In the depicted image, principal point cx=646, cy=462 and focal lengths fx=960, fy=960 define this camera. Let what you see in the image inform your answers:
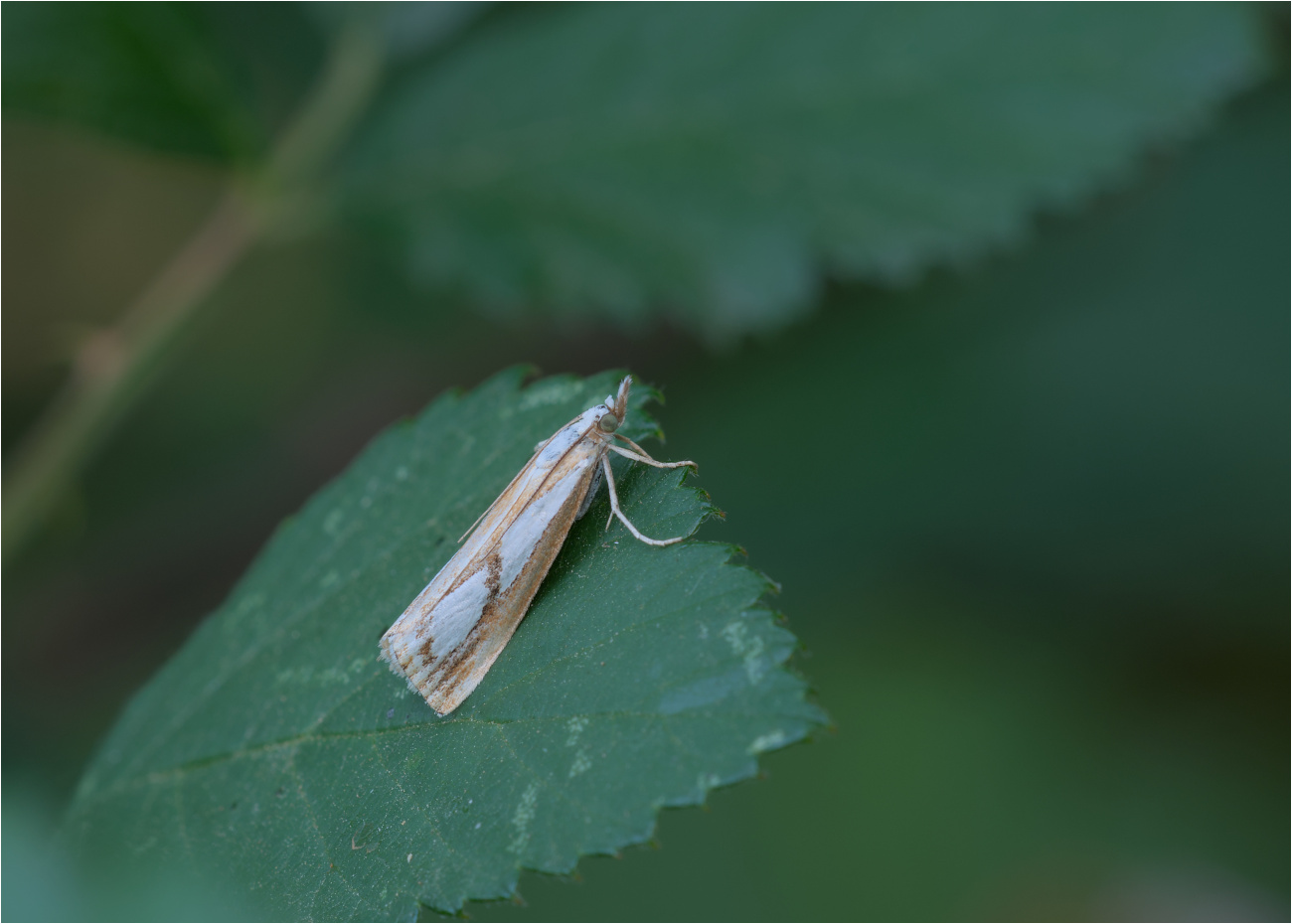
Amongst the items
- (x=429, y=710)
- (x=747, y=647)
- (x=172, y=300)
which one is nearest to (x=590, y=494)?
(x=429, y=710)

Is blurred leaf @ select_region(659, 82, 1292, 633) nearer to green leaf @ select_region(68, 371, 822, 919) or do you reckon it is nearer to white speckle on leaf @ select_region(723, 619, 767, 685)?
green leaf @ select_region(68, 371, 822, 919)

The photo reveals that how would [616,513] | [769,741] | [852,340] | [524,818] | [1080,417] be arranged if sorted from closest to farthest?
[769,741] → [524,818] → [616,513] → [1080,417] → [852,340]

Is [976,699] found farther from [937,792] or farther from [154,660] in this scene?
[154,660]

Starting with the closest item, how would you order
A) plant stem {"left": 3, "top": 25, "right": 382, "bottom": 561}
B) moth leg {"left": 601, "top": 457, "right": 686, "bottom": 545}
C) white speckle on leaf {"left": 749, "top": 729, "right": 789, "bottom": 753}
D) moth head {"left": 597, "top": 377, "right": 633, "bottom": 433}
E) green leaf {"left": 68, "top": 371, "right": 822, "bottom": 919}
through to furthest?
white speckle on leaf {"left": 749, "top": 729, "right": 789, "bottom": 753}
green leaf {"left": 68, "top": 371, "right": 822, "bottom": 919}
moth leg {"left": 601, "top": 457, "right": 686, "bottom": 545}
moth head {"left": 597, "top": 377, "right": 633, "bottom": 433}
plant stem {"left": 3, "top": 25, "right": 382, "bottom": 561}

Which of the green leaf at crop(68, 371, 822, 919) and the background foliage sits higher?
the background foliage

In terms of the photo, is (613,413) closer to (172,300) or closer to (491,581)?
(491,581)

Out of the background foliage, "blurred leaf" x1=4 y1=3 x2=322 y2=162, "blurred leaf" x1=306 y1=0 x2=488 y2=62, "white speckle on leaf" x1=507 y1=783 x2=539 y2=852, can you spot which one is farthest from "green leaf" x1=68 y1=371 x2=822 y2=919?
"blurred leaf" x1=306 y1=0 x2=488 y2=62

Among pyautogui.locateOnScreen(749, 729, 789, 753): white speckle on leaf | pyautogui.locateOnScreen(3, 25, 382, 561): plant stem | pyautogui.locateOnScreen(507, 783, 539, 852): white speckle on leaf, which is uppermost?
pyautogui.locateOnScreen(3, 25, 382, 561): plant stem

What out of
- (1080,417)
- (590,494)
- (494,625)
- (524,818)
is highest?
(1080,417)
